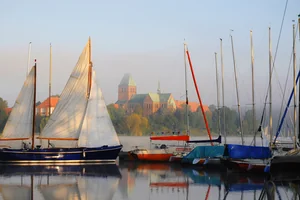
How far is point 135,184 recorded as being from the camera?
30.5 m

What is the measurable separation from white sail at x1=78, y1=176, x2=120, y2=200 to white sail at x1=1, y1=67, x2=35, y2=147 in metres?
14.3

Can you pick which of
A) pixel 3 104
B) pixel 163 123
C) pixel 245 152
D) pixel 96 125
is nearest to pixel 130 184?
pixel 245 152

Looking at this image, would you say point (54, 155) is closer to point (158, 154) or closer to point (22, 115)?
point (22, 115)

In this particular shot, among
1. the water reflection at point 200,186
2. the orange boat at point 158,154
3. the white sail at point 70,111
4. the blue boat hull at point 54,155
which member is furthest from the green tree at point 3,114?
the water reflection at point 200,186

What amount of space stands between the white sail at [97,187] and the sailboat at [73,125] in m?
11.2

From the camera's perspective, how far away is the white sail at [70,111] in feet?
152

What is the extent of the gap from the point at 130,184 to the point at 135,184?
290 millimetres

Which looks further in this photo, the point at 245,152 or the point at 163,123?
the point at 163,123

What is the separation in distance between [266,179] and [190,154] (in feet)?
36.9

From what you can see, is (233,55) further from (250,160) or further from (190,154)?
(250,160)

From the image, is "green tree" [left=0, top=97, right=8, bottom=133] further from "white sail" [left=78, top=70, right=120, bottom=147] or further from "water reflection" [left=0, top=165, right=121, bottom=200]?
"water reflection" [left=0, top=165, right=121, bottom=200]

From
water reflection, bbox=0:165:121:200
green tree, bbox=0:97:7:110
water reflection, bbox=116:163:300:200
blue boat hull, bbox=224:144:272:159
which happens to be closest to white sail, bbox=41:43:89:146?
water reflection, bbox=0:165:121:200

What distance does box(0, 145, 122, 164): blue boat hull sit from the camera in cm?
4444

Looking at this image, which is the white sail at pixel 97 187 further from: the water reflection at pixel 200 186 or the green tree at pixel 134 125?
the green tree at pixel 134 125
